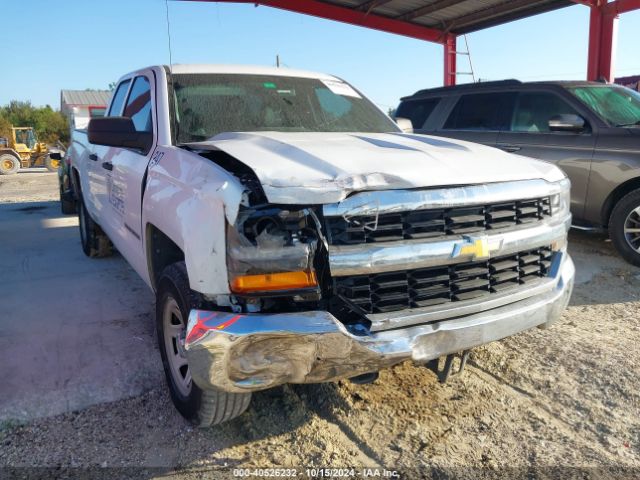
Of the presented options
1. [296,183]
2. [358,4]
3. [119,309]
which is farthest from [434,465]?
[358,4]

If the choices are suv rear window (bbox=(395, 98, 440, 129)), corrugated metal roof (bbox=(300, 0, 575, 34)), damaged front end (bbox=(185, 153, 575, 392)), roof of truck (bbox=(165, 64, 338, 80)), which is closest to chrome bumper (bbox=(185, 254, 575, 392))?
damaged front end (bbox=(185, 153, 575, 392))

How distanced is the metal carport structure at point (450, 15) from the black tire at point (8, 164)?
47.5 feet

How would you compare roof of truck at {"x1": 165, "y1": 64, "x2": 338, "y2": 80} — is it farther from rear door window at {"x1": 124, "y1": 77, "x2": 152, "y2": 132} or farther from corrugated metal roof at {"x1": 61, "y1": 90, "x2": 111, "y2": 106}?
corrugated metal roof at {"x1": 61, "y1": 90, "x2": 111, "y2": 106}

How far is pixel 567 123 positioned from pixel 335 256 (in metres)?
4.55

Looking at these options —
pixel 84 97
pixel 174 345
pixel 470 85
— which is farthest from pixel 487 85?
pixel 84 97

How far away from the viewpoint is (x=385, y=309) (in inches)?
89.3

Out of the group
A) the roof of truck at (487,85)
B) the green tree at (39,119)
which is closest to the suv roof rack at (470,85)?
the roof of truck at (487,85)

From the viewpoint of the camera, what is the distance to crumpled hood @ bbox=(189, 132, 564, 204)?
7.09 feet

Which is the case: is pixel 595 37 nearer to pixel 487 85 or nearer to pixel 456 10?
pixel 456 10

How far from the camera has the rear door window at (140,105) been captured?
3646mm

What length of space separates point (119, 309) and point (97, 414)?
1691 millimetres

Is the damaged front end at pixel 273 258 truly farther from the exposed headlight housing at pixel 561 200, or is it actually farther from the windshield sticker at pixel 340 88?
the windshield sticker at pixel 340 88

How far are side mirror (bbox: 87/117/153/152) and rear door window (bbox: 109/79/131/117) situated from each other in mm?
1307

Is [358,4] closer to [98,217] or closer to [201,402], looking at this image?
[98,217]
